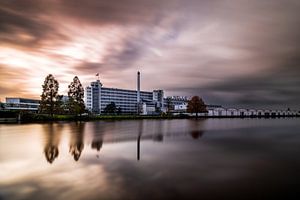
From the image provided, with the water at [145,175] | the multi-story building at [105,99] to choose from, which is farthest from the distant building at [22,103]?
the water at [145,175]

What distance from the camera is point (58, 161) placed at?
11.1 meters

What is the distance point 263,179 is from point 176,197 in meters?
3.94

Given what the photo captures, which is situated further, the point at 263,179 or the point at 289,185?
the point at 263,179

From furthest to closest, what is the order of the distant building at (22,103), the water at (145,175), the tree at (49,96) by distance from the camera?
the distant building at (22,103), the tree at (49,96), the water at (145,175)

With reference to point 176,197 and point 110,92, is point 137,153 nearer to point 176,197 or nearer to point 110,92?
point 176,197

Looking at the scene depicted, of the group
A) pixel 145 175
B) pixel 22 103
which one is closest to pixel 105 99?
pixel 22 103

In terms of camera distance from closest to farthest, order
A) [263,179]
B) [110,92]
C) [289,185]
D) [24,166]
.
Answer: [289,185], [263,179], [24,166], [110,92]

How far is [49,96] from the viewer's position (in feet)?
176

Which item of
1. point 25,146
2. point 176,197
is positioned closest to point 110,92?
point 25,146

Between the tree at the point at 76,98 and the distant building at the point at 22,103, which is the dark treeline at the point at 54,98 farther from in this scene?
the distant building at the point at 22,103

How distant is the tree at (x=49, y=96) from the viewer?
52.7 metres

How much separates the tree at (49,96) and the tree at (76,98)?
411cm

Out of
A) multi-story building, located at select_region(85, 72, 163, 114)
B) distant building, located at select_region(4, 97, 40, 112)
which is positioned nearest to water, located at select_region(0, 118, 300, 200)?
multi-story building, located at select_region(85, 72, 163, 114)

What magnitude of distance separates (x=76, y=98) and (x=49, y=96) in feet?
21.9
